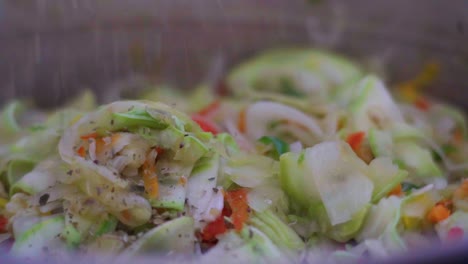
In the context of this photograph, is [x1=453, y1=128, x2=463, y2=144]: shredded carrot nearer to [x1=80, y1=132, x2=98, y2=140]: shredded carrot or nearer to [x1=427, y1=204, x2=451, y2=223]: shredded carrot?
[x1=427, y1=204, x2=451, y2=223]: shredded carrot

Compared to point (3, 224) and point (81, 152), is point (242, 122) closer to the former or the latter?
point (81, 152)

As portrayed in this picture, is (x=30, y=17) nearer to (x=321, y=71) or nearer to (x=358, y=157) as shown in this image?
(x=321, y=71)

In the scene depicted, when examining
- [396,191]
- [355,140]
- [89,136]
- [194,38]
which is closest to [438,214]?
[396,191]

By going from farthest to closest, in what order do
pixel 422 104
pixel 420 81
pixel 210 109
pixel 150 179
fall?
pixel 420 81 → pixel 422 104 → pixel 210 109 → pixel 150 179

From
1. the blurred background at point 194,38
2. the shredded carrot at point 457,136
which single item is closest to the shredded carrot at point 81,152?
the blurred background at point 194,38

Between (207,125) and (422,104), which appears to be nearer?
(207,125)

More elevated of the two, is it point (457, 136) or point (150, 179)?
point (150, 179)

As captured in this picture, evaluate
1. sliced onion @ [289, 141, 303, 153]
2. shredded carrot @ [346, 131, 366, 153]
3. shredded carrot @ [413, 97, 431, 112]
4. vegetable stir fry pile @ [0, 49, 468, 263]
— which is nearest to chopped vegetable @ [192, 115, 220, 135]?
vegetable stir fry pile @ [0, 49, 468, 263]
